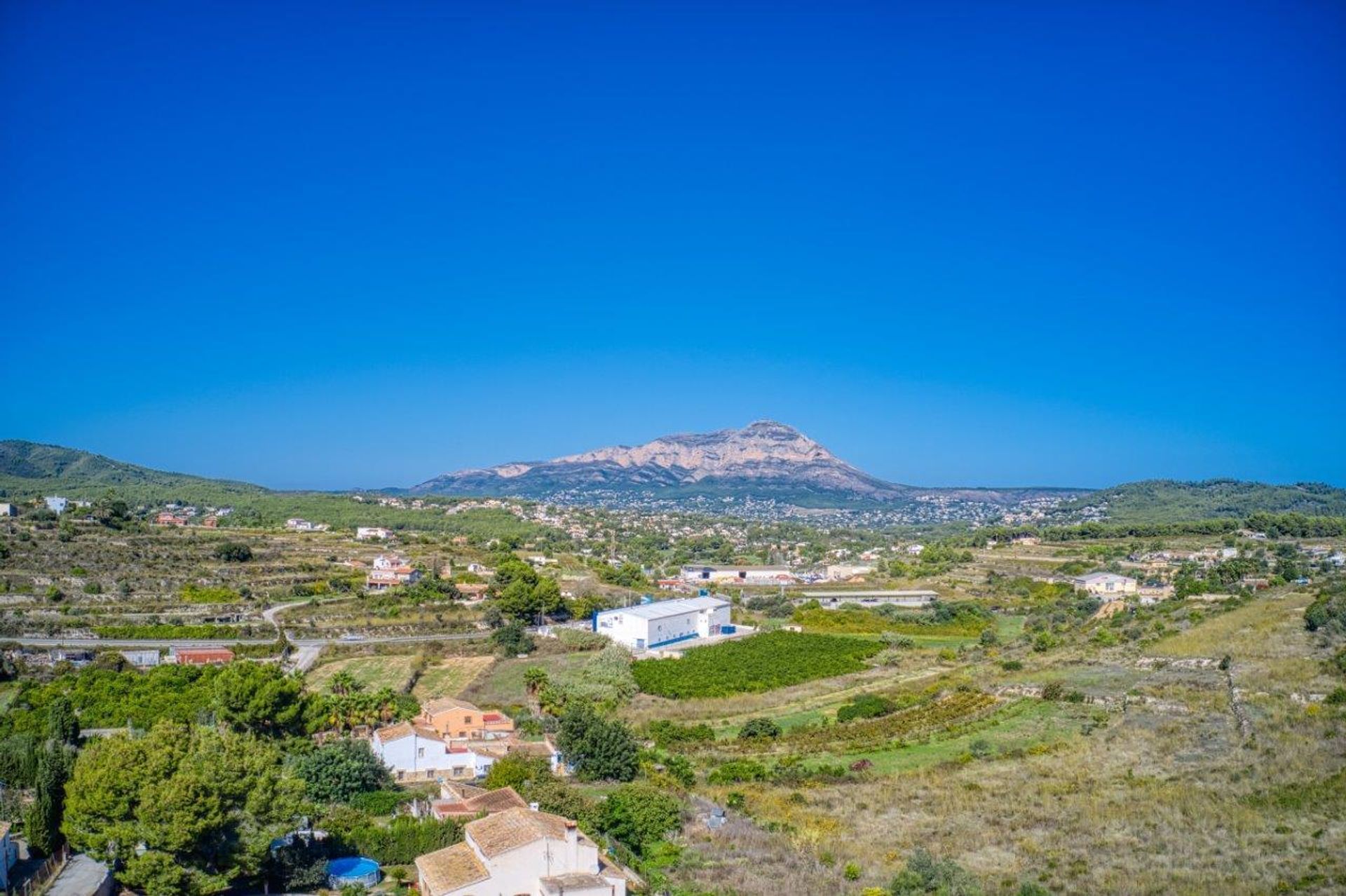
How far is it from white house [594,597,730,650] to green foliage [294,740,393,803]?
80.5ft

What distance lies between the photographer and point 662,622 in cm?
5078

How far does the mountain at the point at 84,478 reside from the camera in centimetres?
11419

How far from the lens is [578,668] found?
42906mm

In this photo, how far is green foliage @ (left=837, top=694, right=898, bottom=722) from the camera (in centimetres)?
3519

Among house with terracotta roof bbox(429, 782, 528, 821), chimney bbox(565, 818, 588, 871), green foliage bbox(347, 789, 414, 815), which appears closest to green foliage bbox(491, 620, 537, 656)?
green foliage bbox(347, 789, 414, 815)

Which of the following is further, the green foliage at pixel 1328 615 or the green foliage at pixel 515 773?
the green foliage at pixel 1328 615

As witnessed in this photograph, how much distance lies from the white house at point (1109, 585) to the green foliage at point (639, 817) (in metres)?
50.3

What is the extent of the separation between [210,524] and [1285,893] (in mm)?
88107

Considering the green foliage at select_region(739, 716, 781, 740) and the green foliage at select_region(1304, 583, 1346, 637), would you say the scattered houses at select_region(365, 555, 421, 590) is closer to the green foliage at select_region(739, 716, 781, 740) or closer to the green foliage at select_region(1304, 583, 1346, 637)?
the green foliage at select_region(739, 716, 781, 740)

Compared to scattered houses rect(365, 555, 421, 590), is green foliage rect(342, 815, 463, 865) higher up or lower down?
lower down

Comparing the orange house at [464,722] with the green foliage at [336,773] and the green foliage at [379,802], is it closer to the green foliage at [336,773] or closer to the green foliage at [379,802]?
the green foliage at [336,773]

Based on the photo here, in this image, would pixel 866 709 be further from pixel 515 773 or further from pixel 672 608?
pixel 672 608

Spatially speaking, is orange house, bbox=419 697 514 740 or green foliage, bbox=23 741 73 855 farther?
orange house, bbox=419 697 514 740

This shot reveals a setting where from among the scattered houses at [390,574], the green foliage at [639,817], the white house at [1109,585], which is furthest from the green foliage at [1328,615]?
the scattered houses at [390,574]
